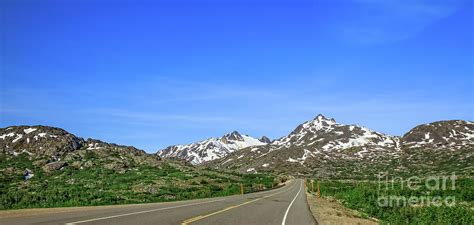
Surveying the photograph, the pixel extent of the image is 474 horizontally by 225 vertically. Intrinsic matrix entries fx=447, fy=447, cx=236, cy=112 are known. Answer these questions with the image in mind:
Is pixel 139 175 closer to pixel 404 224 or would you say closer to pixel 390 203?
pixel 390 203

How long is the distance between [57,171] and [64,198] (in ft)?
148

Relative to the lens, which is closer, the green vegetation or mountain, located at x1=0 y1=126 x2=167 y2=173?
the green vegetation

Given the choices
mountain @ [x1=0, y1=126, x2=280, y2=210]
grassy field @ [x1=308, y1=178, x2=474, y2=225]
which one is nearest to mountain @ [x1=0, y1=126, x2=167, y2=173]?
mountain @ [x1=0, y1=126, x2=280, y2=210]

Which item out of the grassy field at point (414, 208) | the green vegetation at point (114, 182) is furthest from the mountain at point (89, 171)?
the grassy field at point (414, 208)

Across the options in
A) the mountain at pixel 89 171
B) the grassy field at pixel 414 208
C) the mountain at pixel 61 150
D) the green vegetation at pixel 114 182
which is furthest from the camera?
the mountain at pixel 61 150

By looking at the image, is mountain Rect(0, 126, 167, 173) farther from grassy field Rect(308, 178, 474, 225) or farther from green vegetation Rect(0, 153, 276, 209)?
grassy field Rect(308, 178, 474, 225)

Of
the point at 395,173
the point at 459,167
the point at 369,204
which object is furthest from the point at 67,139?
the point at 459,167

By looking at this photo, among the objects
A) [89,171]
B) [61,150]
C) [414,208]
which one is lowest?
[414,208]

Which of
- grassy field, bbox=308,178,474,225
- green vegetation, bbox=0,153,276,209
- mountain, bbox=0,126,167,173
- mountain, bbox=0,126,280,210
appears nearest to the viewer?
grassy field, bbox=308,178,474,225

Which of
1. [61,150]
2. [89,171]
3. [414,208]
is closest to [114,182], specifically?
[89,171]

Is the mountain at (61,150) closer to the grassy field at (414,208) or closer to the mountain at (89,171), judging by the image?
the mountain at (89,171)

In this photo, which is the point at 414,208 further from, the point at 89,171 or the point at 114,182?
the point at 89,171

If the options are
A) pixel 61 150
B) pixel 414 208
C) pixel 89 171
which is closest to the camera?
pixel 414 208

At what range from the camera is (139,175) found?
2739 inches
